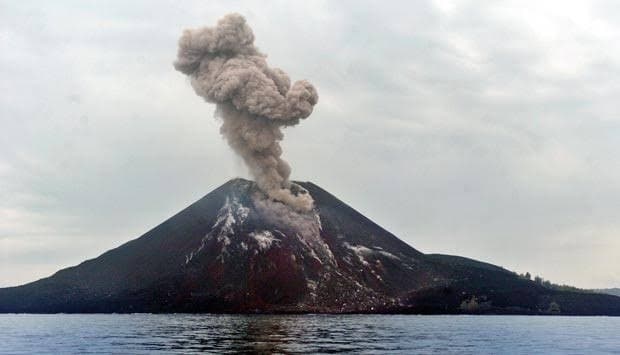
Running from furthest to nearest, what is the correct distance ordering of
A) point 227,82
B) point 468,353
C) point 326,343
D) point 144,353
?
point 227,82 → point 326,343 → point 468,353 → point 144,353

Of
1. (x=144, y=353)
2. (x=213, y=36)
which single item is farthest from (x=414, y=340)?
(x=213, y=36)

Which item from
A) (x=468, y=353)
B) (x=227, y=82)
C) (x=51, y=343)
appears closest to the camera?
(x=468, y=353)

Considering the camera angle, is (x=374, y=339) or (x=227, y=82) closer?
(x=374, y=339)

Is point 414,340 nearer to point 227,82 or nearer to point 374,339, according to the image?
point 374,339

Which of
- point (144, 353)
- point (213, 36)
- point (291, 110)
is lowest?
point (144, 353)

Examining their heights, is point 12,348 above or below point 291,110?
below

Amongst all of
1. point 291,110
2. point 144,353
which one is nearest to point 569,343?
point 144,353

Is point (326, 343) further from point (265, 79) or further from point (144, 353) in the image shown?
point (265, 79)

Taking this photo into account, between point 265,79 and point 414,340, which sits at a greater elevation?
point 265,79

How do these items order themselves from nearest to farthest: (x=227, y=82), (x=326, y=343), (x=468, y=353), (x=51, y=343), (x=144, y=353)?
1. (x=144, y=353)
2. (x=468, y=353)
3. (x=326, y=343)
4. (x=51, y=343)
5. (x=227, y=82)
